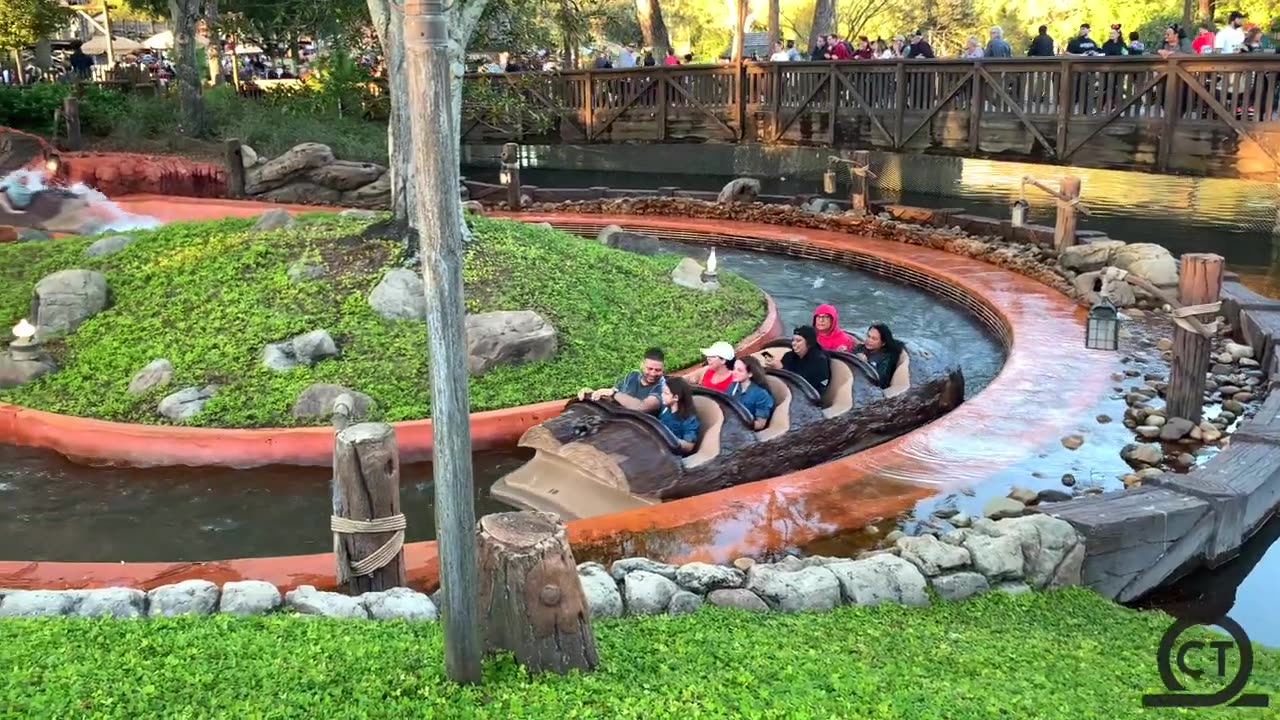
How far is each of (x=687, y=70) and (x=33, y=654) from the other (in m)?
18.7

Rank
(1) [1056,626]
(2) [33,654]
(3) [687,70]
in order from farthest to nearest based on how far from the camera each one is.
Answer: (3) [687,70] → (1) [1056,626] → (2) [33,654]

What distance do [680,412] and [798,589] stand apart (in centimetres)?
210

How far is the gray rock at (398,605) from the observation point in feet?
15.9

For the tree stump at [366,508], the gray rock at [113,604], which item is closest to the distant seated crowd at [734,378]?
the tree stump at [366,508]

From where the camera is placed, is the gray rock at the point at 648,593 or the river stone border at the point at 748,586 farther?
the gray rock at the point at 648,593

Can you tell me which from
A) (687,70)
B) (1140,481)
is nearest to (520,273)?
(1140,481)

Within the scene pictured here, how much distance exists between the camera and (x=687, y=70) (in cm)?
2112

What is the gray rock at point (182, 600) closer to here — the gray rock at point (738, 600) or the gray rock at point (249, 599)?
the gray rock at point (249, 599)

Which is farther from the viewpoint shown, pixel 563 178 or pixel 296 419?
pixel 563 178

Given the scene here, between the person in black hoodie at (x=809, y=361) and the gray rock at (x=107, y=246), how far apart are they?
7338 mm

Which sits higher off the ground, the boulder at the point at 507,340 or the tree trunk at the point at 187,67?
the tree trunk at the point at 187,67

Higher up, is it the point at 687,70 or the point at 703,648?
the point at 687,70

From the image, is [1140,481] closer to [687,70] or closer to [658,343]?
[658,343]

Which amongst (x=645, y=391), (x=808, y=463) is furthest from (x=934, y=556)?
(x=645, y=391)
